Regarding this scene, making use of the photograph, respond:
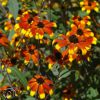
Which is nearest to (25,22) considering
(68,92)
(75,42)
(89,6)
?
(75,42)

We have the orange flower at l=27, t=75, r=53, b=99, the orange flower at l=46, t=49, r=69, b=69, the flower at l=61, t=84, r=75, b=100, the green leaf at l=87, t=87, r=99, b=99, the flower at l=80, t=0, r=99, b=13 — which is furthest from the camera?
the flower at l=80, t=0, r=99, b=13

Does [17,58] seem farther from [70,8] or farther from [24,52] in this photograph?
[70,8]

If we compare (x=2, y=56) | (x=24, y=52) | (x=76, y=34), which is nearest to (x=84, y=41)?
(x=76, y=34)

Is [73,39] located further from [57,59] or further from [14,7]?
[14,7]

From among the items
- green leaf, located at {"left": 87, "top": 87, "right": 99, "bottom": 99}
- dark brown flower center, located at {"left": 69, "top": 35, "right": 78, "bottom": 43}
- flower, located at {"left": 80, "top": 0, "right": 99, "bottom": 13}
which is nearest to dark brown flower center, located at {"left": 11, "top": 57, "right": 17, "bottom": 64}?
dark brown flower center, located at {"left": 69, "top": 35, "right": 78, "bottom": 43}

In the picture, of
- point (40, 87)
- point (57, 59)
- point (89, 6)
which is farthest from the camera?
point (89, 6)

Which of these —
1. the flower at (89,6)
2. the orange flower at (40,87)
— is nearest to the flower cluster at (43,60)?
the orange flower at (40,87)

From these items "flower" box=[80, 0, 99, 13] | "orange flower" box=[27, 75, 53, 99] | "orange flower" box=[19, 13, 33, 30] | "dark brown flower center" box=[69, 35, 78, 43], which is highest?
"orange flower" box=[19, 13, 33, 30]

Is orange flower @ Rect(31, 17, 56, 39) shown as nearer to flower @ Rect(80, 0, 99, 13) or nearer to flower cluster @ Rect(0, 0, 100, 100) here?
flower cluster @ Rect(0, 0, 100, 100)

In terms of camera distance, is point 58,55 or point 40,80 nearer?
point 40,80

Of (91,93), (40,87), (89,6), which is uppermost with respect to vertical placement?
(89,6)
